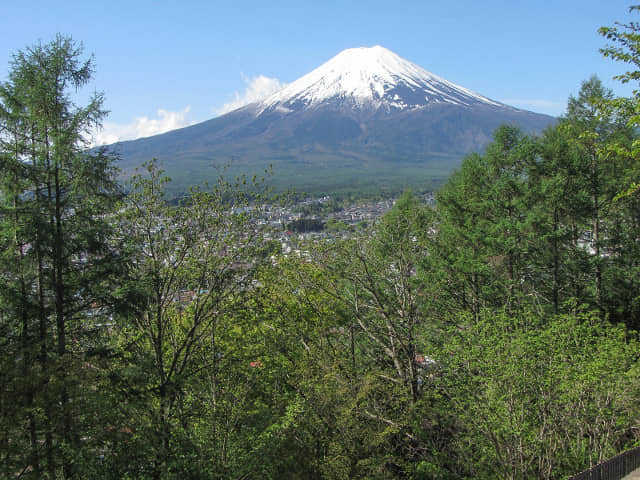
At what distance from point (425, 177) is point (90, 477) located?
151 m

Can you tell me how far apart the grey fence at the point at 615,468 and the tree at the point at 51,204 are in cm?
1057

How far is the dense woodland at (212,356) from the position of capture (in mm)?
8109

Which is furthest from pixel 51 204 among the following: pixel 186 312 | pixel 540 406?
pixel 540 406

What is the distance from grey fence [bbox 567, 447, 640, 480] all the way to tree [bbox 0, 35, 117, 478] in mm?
10569

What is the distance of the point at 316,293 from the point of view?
675 inches

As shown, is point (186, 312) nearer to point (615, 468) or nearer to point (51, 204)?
point (51, 204)

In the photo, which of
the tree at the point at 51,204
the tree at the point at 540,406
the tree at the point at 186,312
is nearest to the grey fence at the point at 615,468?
the tree at the point at 540,406

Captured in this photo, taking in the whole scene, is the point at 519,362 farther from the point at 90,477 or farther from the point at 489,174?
the point at 489,174

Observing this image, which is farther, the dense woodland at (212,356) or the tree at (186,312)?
the tree at (186,312)

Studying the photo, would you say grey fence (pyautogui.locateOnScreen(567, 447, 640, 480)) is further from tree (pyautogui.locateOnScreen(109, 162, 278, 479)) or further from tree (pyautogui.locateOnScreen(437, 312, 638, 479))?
tree (pyautogui.locateOnScreen(109, 162, 278, 479))

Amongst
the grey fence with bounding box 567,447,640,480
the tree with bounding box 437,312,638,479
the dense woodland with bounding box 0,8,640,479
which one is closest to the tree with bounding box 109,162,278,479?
the dense woodland with bounding box 0,8,640,479

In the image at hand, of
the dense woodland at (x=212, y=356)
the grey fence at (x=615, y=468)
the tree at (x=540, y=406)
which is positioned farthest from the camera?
the tree at (x=540, y=406)

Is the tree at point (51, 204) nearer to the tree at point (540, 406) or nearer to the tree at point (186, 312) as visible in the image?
the tree at point (186, 312)

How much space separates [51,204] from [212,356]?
5491 millimetres
